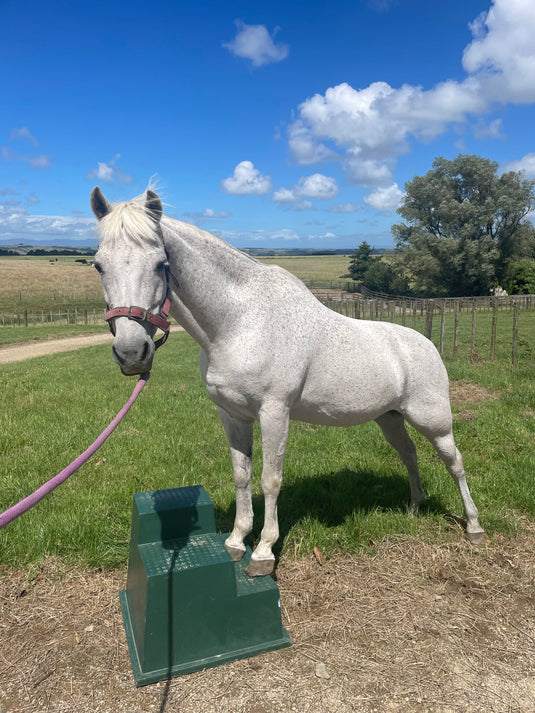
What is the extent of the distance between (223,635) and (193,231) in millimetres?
2574

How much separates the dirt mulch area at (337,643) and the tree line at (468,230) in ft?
118

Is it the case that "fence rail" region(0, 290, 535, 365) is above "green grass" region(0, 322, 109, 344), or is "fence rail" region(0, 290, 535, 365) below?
above

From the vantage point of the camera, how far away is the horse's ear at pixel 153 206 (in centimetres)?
246

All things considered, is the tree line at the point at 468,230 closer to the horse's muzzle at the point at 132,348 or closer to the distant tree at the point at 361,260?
the distant tree at the point at 361,260

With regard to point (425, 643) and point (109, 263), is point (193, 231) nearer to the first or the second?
point (109, 263)

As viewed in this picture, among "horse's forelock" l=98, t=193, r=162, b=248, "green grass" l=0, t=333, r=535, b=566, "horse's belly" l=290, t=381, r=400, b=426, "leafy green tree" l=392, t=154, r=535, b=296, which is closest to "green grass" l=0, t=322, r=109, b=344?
"green grass" l=0, t=333, r=535, b=566

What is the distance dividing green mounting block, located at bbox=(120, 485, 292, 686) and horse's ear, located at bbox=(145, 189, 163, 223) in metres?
1.96

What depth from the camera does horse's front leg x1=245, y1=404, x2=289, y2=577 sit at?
3.02 meters

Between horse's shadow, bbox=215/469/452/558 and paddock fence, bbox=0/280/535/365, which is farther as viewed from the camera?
paddock fence, bbox=0/280/535/365

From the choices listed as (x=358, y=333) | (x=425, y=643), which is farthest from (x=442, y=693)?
(x=358, y=333)

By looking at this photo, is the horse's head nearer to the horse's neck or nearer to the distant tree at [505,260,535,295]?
the horse's neck

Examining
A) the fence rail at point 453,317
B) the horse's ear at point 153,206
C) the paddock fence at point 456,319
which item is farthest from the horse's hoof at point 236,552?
the paddock fence at point 456,319

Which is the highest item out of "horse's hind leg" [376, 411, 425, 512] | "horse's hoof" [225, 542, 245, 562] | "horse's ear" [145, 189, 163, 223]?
"horse's ear" [145, 189, 163, 223]

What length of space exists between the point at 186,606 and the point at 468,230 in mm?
38350
